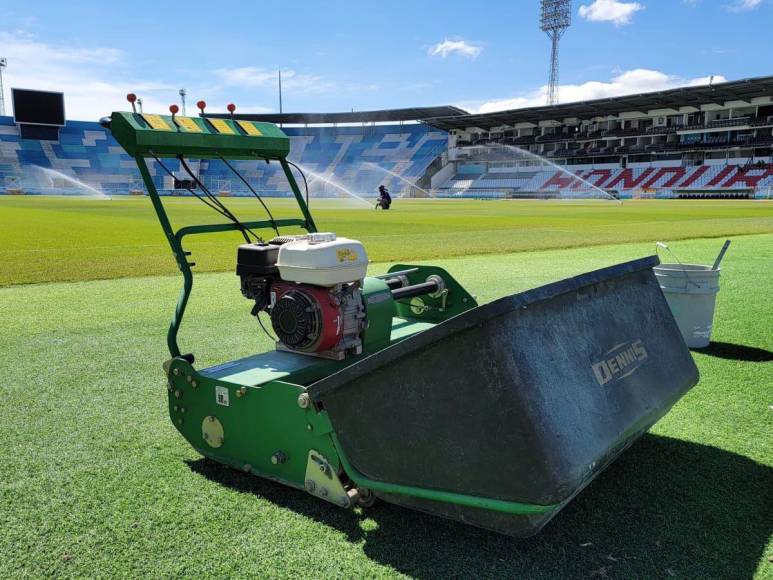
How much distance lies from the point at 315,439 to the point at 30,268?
28.8 feet

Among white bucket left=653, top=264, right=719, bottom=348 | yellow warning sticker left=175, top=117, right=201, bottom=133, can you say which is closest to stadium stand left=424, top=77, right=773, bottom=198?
white bucket left=653, top=264, right=719, bottom=348

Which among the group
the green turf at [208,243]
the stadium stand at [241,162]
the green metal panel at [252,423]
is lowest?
the green turf at [208,243]

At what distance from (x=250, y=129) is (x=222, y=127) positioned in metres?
0.18

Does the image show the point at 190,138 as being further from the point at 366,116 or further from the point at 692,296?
the point at 366,116

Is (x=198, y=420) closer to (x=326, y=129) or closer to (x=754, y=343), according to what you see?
(x=754, y=343)

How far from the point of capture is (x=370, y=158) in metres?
85.9

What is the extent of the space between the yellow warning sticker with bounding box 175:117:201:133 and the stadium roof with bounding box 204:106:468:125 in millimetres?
78072

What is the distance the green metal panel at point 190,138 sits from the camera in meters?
3.04

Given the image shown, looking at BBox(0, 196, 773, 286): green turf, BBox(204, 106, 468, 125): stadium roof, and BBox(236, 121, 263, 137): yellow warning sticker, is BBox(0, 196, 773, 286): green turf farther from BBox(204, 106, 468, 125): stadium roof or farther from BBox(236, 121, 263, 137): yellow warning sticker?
BBox(204, 106, 468, 125): stadium roof

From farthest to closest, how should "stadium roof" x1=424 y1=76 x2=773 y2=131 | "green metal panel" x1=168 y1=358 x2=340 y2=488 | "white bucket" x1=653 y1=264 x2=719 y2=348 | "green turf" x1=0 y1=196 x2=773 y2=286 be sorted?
"stadium roof" x1=424 y1=76 x2=773 y2=131 → "green turf" x1=0 y1=196 x2=773 y2=286 → "white bucket" x1=653 y1=264 x2=719 y2=348 → "green metal panel" x1=168 y1=358 x2=340 y2=488

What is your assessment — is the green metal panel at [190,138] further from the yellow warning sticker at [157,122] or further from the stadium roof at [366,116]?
the stadium roof at [366,116]

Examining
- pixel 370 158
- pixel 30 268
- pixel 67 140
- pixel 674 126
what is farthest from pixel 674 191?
pixel 67 140

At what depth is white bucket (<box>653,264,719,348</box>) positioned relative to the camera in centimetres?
488

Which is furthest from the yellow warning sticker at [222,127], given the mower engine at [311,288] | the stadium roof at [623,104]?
the stadium roof at [623,104]
